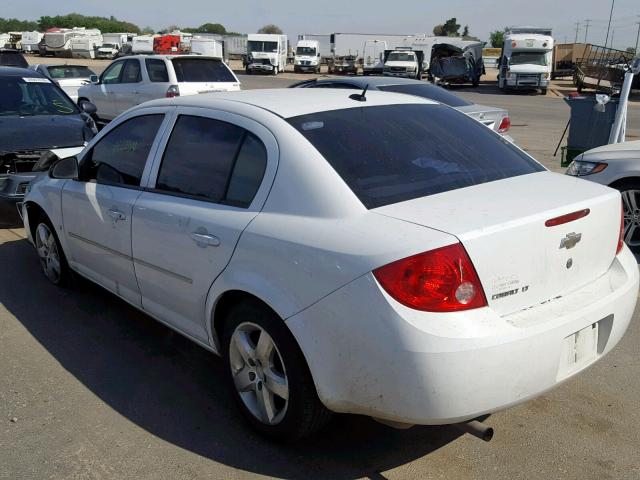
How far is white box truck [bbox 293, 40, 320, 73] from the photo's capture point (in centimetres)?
5103

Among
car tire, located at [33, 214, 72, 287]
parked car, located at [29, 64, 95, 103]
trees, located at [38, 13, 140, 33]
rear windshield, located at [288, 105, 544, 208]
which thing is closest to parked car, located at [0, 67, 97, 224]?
car tire, located at [33, 214, 72, 287]

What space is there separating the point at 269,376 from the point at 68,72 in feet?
56.0

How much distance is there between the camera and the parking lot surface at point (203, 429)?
2945 mm

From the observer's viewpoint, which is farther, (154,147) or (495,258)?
(154,147)

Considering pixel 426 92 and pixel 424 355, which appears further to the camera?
pixel 426 92

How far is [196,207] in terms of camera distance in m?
3.35

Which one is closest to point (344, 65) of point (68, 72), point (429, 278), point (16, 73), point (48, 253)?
point (68, 72)

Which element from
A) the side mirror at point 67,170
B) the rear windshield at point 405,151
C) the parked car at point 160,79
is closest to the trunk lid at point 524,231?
the rear windshield at point 405,151

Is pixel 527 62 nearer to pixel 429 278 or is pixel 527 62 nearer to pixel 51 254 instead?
pixel 51 254

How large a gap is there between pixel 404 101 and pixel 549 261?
148cm

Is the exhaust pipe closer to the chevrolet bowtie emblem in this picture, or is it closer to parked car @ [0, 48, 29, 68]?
the chevrolet bowtie emblem

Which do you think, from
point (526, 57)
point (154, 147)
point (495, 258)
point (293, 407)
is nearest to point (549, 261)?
point (495, 258)

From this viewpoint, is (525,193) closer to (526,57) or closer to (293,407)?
(293,407)

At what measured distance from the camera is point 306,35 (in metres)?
59.6
